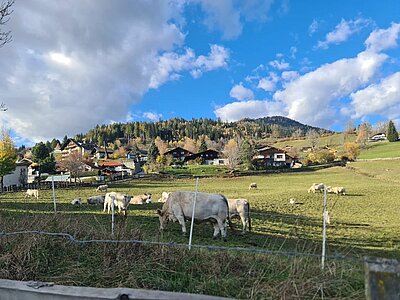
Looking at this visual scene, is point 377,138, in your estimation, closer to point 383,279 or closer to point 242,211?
point 242,211

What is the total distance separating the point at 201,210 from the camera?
494 inches

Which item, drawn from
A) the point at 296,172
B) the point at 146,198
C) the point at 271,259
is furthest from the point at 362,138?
the point at 271,259

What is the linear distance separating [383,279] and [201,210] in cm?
1057

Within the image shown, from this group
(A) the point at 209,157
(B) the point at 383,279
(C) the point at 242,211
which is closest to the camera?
(B) the point at 383,279

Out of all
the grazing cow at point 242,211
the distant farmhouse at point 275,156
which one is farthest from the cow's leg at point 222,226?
the distant farmhouse at point 275,156

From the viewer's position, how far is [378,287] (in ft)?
7.03

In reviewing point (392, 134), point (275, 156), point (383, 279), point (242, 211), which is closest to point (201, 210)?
point (242, 211)

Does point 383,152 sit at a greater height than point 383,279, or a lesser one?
greater

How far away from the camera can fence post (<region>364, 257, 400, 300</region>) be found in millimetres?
2115

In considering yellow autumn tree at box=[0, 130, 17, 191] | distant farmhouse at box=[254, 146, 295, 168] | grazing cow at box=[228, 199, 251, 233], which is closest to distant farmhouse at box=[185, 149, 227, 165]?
distant farmhouse at box=[254, 146, 295, 168]

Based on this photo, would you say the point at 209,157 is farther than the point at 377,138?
No

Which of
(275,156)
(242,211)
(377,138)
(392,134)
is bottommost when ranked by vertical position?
(242,211)

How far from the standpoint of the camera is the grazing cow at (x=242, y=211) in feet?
46.1

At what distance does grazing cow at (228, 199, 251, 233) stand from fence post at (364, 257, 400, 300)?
11668mm
